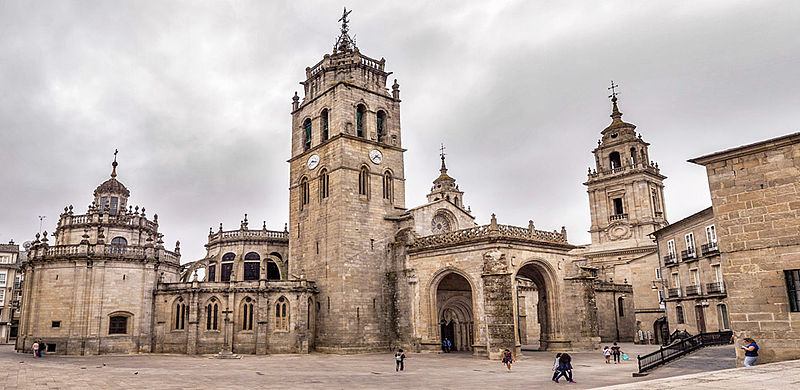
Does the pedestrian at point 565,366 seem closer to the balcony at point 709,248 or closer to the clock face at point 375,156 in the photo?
the balcony at point 709,248

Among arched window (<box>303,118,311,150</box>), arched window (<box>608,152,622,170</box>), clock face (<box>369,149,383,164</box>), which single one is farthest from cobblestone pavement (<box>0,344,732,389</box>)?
arched window (<box>608,152,622,170</box>)

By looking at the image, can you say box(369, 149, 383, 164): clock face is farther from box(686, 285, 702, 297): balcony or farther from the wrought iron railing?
box(686, 285, 702, 297): balcony

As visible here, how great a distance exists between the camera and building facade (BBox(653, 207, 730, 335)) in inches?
1284

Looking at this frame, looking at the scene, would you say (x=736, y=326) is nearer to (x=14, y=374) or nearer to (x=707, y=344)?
(x=707, y=344)

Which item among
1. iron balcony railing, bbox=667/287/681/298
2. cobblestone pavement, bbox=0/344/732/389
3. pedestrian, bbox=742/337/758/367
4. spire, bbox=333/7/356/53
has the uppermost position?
spire, bbox=333/7/356/53

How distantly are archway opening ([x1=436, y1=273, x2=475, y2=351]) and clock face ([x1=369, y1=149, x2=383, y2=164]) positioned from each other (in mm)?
9473

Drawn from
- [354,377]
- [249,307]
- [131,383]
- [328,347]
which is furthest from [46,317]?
[354,377]

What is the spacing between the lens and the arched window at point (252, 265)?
41706 millimetres

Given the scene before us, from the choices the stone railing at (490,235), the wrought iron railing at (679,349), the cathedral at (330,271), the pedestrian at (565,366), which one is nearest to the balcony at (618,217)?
the cathedral at (330,271)

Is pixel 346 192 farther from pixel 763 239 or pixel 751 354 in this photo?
pixel 751 354

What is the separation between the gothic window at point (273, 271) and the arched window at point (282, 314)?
833 centimetres

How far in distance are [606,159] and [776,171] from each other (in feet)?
136

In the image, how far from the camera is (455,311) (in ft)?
121

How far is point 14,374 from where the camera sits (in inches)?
854
